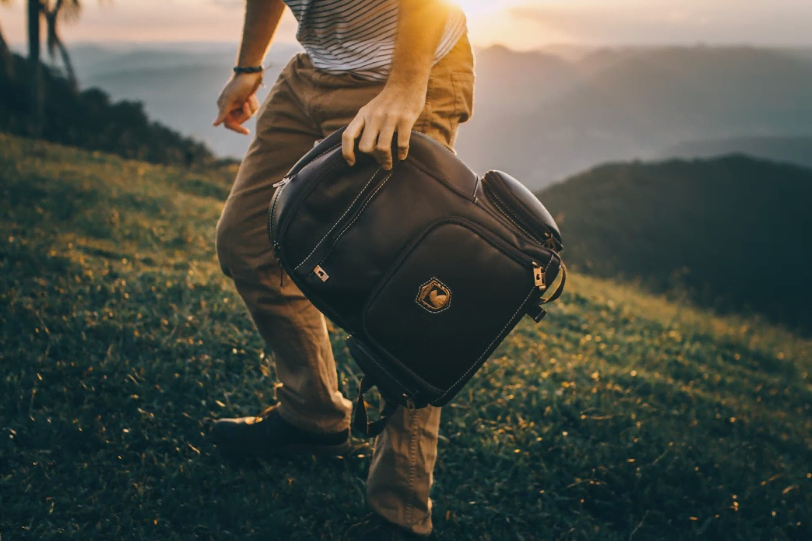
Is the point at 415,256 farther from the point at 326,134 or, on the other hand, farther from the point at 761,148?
the point at 761,148

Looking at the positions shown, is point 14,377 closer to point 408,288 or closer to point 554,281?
point 408,288

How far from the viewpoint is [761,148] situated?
76875mm

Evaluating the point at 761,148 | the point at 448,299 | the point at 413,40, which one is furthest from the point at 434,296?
the point at 761,148

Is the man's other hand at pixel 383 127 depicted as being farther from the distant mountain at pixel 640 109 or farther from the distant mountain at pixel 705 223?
the distant mountain at pixel 640 109

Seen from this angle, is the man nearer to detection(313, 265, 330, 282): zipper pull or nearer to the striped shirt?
the striped shirt

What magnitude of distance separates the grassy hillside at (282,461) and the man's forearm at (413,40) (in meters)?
1.62

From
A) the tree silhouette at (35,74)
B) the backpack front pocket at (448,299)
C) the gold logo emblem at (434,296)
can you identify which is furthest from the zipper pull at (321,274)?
the tree silhouette at (35,74)

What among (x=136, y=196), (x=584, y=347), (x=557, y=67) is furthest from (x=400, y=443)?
(x=557, y=67)

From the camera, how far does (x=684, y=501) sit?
2535 mm

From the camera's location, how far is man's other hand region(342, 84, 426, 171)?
4.26ft

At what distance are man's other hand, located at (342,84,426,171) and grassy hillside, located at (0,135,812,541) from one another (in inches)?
57.0

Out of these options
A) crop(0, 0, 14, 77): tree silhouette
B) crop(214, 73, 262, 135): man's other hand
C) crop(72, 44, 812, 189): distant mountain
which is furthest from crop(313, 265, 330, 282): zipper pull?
crop(72, 44, 812, 189): distant mountain

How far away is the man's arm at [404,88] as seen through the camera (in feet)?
4.31

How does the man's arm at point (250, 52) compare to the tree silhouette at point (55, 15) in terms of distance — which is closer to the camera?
the man's arm at point (250, 52)
